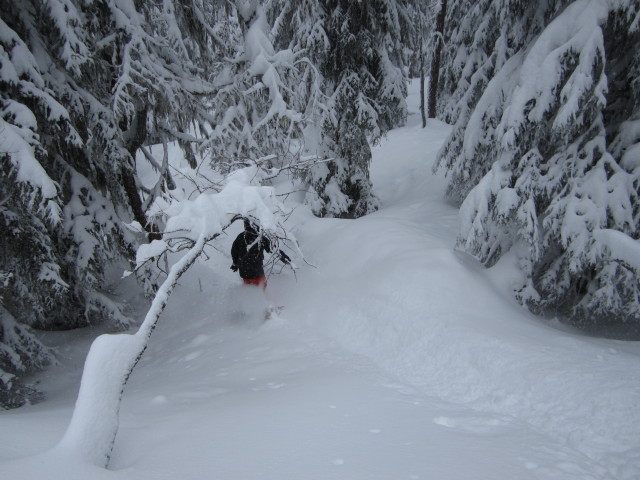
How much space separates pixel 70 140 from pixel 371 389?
5.40 metres

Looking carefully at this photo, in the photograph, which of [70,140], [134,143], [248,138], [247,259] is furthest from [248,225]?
[134,143]

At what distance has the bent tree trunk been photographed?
2307mm

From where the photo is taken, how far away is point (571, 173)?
16.8 feet

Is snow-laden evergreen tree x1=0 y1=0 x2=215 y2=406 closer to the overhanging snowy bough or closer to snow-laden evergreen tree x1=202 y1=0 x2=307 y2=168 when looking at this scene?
snow-laden evergreen tree x1=202 y1=0 x2=307 y2=168

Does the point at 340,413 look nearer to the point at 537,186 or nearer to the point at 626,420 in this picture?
the point at 626,420

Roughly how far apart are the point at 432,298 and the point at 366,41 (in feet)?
24.6

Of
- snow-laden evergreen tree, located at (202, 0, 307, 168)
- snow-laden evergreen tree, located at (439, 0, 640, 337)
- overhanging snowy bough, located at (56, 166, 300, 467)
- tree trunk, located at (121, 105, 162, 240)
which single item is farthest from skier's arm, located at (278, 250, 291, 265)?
tree trunk, located at (121, 105, 162, 240)

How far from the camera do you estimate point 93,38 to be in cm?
652

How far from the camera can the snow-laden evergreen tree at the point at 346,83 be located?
31.1 ft

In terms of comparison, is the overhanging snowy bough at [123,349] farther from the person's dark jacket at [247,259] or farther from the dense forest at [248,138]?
the person's dark jacket at [247,259]

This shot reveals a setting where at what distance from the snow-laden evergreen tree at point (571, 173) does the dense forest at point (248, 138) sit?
0.07ft

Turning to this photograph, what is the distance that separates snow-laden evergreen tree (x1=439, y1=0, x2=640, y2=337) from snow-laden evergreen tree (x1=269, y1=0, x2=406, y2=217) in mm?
4368

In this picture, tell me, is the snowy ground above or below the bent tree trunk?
below

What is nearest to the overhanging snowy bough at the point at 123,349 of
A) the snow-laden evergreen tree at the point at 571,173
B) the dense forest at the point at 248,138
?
the dense forest at the point at 248,138
